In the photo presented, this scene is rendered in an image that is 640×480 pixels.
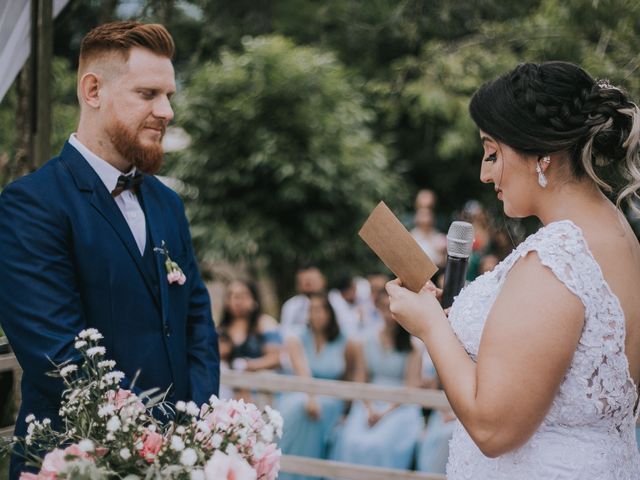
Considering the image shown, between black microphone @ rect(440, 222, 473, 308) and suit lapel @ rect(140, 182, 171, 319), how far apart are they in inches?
35.7

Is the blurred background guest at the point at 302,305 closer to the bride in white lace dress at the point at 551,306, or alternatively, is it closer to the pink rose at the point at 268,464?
the bride in white lace dress at the point at 551,306

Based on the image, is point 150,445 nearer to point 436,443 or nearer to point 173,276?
point 173,276

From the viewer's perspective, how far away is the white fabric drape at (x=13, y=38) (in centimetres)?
296

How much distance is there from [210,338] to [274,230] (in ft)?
20.0

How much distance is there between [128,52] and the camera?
2.54 meters

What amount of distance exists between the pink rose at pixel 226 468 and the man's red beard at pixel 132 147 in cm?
125

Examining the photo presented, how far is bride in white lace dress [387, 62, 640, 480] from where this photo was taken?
181cm

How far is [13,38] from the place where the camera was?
3021mm

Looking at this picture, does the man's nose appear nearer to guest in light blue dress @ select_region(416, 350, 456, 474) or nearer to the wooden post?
the wooden post

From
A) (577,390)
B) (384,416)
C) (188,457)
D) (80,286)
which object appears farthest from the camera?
(384,416)

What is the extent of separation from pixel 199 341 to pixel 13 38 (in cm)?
137

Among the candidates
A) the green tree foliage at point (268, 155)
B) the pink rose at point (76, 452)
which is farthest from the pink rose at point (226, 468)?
the green tree foliage at point (268, 155)

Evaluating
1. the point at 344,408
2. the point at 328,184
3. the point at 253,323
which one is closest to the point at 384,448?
the point at 344,408

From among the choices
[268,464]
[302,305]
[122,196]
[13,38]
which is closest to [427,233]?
[302,305]
